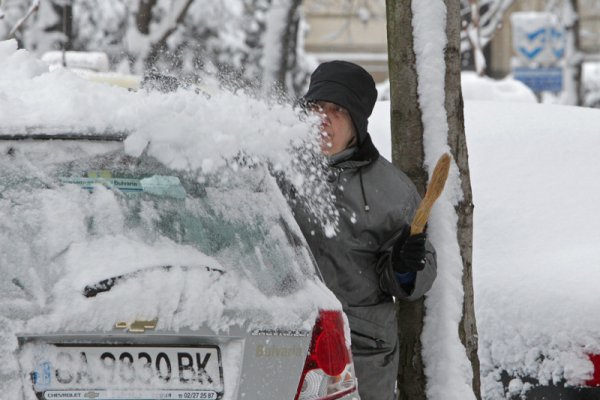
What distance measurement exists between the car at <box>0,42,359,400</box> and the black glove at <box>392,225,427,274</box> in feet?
2.43

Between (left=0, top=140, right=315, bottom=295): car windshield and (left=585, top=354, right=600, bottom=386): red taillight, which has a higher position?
(left=0, top=140, right=315, bottom=295): car windshield

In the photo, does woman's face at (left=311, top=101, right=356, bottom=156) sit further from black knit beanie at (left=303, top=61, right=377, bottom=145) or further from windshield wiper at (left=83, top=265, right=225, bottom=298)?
windshield wiper at (left=83, top=265, right=225, bottom=298)

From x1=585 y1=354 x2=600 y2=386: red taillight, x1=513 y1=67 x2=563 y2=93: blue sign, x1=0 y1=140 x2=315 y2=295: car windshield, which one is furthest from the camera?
x1=513 y1=67 x2=563 y2=93: blue sign

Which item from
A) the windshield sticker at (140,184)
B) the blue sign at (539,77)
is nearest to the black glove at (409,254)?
the windshield sticker at (140,184)

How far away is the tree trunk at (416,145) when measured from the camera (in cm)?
475

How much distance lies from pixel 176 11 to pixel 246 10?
12.1 m

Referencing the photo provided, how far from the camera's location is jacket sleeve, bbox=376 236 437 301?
13.4 feet

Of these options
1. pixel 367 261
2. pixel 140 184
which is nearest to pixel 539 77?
pixel 367 261

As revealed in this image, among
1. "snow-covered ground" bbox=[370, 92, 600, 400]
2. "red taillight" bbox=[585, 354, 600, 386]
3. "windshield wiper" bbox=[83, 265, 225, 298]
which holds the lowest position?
"red taillight" bbox=[585, 354, 600, 386]

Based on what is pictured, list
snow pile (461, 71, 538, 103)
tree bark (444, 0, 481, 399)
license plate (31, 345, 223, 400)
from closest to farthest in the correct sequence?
license plate (31, 345, 223, 400) → tree bark (444, 0, 481, 399) → snow pile (461, 71, 538, 103)

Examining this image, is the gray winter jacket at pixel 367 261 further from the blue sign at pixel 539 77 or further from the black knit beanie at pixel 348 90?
the blue sign at pixel 539 77

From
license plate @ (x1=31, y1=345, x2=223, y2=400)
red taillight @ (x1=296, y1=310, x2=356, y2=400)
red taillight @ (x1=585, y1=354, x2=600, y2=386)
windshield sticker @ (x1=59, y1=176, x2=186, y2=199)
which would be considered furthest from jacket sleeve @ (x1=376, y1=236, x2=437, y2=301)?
license plate @ (x1=31, y1=345, x2=223, y2=400)

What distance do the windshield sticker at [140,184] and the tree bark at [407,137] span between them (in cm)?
177

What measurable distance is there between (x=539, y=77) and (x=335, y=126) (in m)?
15.7
